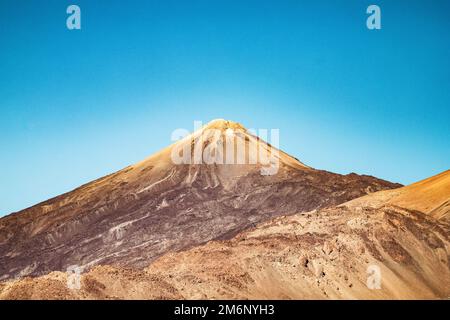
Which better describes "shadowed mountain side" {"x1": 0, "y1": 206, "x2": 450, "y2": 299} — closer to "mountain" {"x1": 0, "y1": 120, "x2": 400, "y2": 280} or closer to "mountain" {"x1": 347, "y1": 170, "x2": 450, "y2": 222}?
"mountain" {"x1": 347, "y1": 170, "x2": 450, "y2": 222}

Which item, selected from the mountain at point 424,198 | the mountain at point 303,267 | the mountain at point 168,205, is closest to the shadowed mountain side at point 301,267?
the mountain at point 303,267

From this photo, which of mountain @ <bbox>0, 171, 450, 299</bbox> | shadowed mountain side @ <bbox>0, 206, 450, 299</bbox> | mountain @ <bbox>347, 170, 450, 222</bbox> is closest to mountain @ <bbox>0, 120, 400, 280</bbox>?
mountain @ <bbox>347, 170, 450, 222</bbox>

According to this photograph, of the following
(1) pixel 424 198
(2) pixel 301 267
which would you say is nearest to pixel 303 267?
(2) pixel 301 267

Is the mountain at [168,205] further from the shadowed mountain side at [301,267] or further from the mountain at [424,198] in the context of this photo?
the shadowed mountain side at [301,267]
